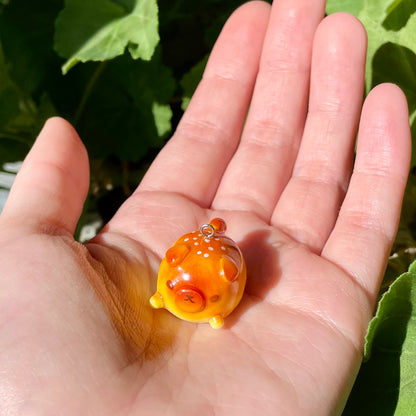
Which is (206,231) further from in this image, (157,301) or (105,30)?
(105,30)

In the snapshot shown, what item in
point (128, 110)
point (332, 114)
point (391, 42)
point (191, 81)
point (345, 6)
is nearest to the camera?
point (332, 114)

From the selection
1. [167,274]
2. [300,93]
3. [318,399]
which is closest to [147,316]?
[167,274]

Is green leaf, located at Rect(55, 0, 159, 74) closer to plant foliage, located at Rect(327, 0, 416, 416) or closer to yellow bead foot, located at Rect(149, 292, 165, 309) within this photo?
plant foliage, located at Rect(327, 0, 416, 416)

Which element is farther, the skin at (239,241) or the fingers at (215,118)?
the fingers at (215,118)

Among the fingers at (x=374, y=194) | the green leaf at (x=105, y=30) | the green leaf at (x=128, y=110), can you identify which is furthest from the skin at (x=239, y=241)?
the green leaf at (x=128, y=110)

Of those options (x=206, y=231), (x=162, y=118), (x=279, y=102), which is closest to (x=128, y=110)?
(x=162, y=118)

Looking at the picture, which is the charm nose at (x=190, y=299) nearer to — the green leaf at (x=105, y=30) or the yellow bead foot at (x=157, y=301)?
the yellow bead foot at (x=157, y=301)

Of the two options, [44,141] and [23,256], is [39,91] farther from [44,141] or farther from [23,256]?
[23,256]
